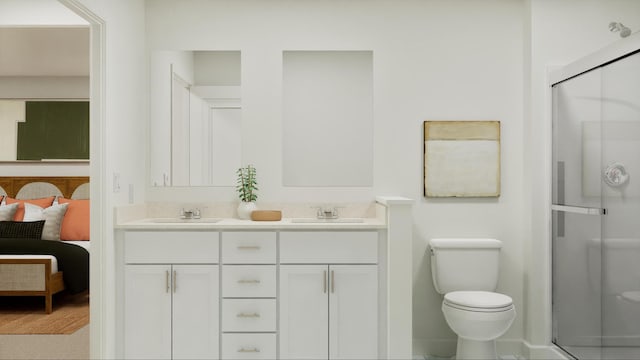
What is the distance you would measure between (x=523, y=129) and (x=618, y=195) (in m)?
0.94

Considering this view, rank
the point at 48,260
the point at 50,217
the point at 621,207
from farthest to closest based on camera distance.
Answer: the point at 50,217, the point at 48,260, the point at 621,207

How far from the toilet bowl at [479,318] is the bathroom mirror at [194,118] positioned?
5.23 ft

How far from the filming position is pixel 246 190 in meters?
3.16

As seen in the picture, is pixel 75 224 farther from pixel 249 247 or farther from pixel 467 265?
pixel 467 265

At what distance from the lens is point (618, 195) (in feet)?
7.84

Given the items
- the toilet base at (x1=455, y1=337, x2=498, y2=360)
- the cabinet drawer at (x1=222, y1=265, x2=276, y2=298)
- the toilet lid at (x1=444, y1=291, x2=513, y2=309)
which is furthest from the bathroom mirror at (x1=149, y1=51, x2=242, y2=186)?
the toilet base at (x1=455, y1=337, x2=498, y2=360)

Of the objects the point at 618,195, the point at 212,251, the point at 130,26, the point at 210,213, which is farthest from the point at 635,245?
the point at 130,26

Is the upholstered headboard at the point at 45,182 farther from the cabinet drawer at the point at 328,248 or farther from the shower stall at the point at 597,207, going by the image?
the shower stall at the point at 597,207

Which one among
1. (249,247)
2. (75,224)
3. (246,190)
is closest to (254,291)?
(249,247)

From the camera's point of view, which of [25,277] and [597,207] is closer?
[597,207]

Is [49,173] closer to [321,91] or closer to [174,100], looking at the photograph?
[174,100]

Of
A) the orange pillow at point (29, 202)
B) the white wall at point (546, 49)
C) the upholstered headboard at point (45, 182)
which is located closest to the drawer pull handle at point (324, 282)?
the white wall at point (546, 49)

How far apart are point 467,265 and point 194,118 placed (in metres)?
1.99

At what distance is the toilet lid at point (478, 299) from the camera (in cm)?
265
